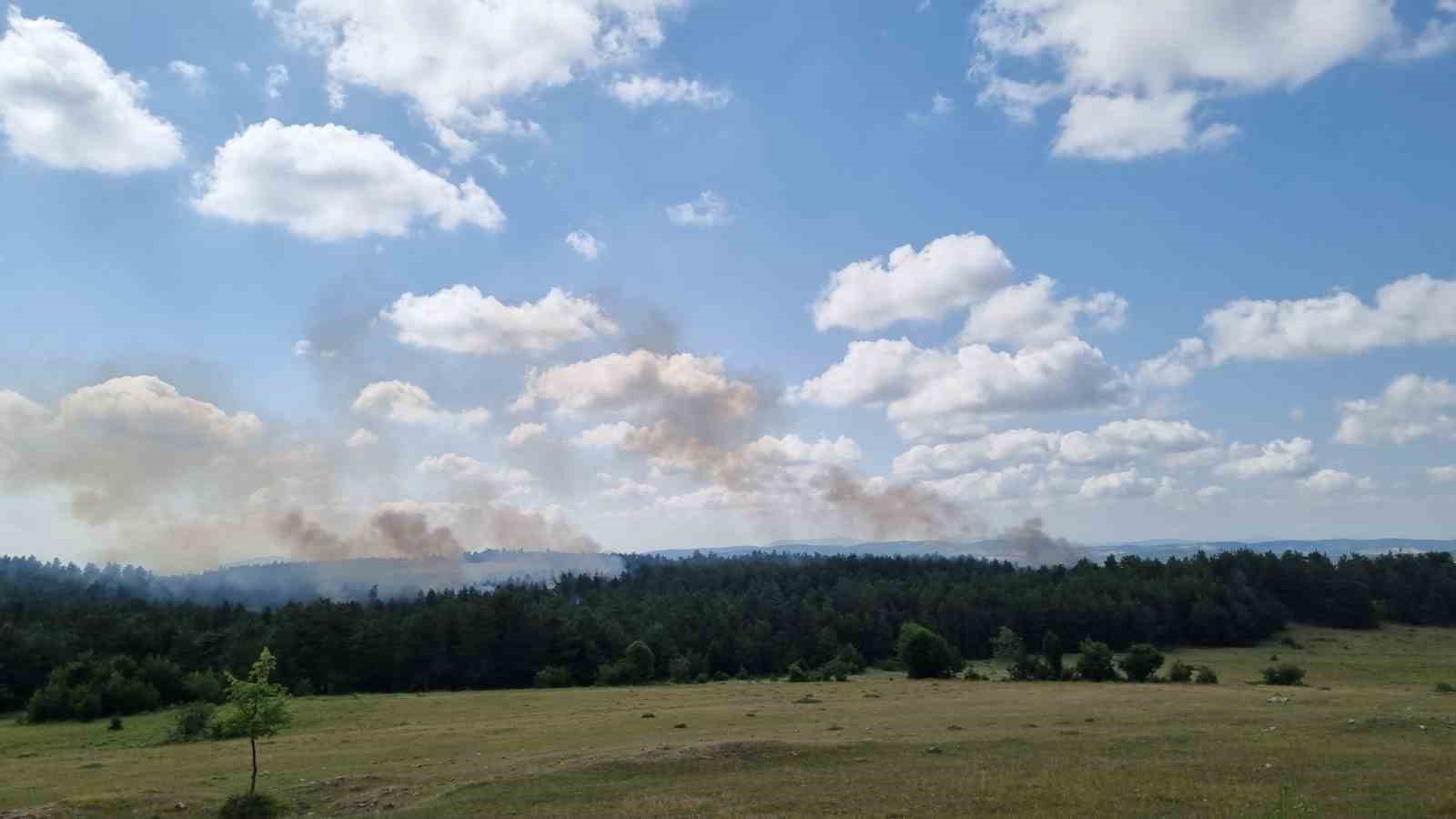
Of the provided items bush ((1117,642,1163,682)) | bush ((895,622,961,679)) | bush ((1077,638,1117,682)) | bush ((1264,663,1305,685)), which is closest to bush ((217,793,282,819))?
bush ((1264,663,1305,685))

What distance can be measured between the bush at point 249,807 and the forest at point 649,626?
7223cm

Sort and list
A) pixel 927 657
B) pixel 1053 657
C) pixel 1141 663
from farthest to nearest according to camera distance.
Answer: pixel 1053 657 → pixel 927 657 → pixel 1141 663

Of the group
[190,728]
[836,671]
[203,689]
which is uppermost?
[190,728]

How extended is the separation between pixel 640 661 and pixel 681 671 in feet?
20.9

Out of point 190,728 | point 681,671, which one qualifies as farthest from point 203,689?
point 681,671

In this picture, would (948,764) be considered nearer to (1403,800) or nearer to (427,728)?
(1403,800)

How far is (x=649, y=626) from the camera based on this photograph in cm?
15250

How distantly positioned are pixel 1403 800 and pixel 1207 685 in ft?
197

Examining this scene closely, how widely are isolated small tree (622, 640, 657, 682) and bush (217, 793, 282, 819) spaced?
296 ft

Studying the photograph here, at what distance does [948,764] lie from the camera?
126 ft

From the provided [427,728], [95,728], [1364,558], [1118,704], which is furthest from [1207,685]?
[1364,558]

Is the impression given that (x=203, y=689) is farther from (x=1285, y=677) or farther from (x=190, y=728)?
(x=1285, y=677)

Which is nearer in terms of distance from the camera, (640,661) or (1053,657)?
(1053,657)

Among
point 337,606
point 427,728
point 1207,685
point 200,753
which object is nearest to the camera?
point 200,753
